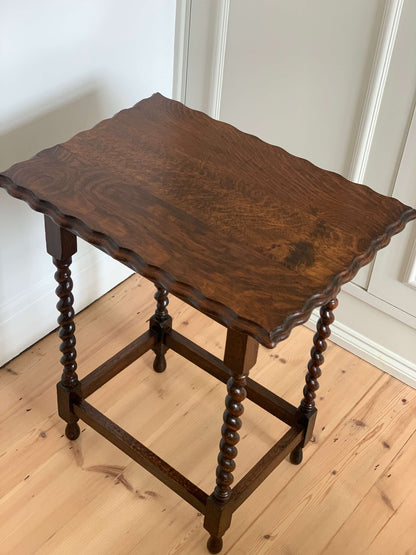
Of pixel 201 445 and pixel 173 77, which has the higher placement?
pixel 173 77

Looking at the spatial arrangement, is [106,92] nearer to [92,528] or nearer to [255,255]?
[255,255]

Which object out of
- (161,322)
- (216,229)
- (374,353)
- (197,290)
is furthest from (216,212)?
(374,353)

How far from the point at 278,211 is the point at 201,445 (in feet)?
2.71

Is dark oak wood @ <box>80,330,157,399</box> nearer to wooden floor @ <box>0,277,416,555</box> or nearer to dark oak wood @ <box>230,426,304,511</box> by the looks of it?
wooden floor @ <box>0,277,416,555</box>

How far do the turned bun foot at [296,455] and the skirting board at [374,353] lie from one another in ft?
1.64

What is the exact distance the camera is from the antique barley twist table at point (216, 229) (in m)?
1.49

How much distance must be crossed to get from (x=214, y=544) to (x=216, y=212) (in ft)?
2.83

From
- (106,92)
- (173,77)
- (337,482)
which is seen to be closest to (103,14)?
(106,92)

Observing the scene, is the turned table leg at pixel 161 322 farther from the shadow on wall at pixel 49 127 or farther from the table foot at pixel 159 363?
the shadow on wall at pixel 49 127

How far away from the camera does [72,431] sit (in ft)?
7.02

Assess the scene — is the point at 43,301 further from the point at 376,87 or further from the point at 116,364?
the point at 376,87

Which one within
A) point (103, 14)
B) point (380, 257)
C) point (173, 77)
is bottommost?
point (380, 257)

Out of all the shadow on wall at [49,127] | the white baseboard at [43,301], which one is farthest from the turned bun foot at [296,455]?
the shadow on wall at [49,127]

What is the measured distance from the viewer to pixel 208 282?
1.48 meters
